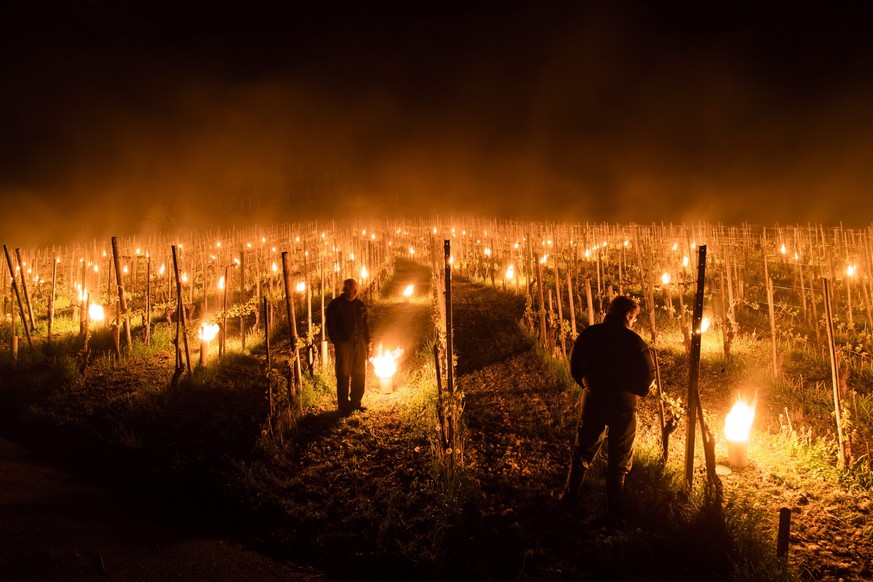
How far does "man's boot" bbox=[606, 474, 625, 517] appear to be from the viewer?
3.92 meters

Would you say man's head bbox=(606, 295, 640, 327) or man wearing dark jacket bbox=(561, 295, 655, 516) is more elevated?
man's head bbox=(606, 295, 640, 327)

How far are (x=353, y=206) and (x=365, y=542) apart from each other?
47979 millimetres

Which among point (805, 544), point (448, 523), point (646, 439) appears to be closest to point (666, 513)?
point (805, 544)

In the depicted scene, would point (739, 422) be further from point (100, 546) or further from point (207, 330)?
point (207, 330)

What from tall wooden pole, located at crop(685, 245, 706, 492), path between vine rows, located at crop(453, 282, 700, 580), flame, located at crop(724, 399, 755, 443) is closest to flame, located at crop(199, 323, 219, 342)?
path between vine rows, located at crop(453, 282, 700, 580)

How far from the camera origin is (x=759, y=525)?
3768 mm

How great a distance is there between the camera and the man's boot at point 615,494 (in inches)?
154

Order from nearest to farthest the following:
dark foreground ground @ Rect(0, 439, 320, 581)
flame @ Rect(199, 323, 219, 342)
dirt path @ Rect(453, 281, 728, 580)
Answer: dirt path @ Rect(453, 281, 728, 580) → dark foreground ground @ Rect(0, 439, 320, 581) → flame @ Rect(199, 323, 219, 342)

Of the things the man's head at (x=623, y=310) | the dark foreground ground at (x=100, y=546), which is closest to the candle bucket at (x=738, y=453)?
the man's head at (x=623, y=310)

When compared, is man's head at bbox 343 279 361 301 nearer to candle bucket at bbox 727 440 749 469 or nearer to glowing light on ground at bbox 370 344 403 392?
glowing light on ground at bbox 370 344 403 392

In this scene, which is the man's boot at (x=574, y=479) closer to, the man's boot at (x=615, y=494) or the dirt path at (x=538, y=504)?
the dirt path at (x=538, y=504)

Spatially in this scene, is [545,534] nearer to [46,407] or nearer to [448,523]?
[448,523]

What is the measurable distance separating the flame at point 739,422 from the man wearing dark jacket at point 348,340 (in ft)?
13.5

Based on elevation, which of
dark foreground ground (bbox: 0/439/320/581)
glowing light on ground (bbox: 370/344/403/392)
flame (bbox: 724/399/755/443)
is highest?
glowing light on ground (bbox: 370/344/403/392)
